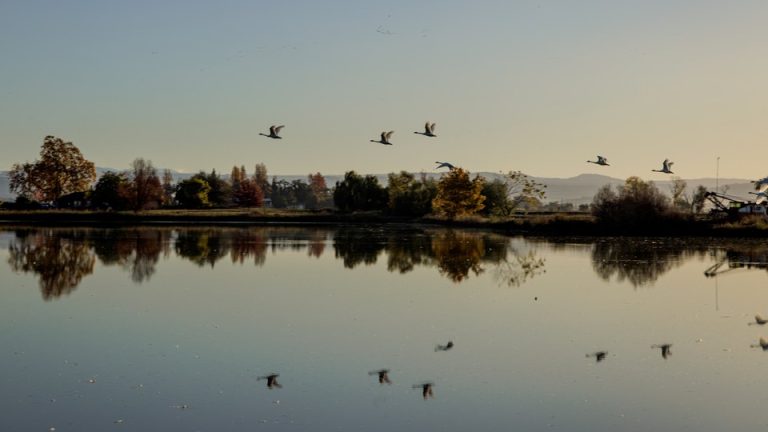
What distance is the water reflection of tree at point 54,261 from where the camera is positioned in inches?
1073

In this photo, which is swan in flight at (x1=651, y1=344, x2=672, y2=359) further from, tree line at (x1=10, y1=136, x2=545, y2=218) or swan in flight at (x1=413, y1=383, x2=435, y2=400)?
tree line at (x1=10, y1=136, x2=545, y2=218)

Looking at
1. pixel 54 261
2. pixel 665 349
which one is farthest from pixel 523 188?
pixel 665 349

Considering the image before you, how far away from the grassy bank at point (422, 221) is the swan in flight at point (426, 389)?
50358 mm

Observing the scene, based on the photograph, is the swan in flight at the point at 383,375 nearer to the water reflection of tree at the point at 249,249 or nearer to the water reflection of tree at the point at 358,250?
the water reflection of tree at the point at 358,250

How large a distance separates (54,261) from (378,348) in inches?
932

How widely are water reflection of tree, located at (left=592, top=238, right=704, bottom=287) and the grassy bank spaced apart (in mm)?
7519

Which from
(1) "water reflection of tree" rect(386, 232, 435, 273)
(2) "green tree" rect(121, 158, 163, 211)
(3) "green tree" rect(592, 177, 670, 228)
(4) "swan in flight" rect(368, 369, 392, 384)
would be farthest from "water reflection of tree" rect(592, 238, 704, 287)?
(2) "green tree" rect(121, 158, 163, 211)

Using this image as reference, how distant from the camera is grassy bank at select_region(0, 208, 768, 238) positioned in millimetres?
60625

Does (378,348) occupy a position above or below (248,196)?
below

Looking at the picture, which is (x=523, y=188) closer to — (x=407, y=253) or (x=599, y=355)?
(x=407, y=253)

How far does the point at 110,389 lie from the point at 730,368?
411 inches

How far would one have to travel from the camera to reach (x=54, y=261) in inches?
1412

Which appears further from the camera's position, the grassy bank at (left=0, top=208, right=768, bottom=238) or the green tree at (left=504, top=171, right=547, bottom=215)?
the green tree at (left=504, top=171, right=547, bottom=215)

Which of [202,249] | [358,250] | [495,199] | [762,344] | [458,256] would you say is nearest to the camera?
[762,344]
